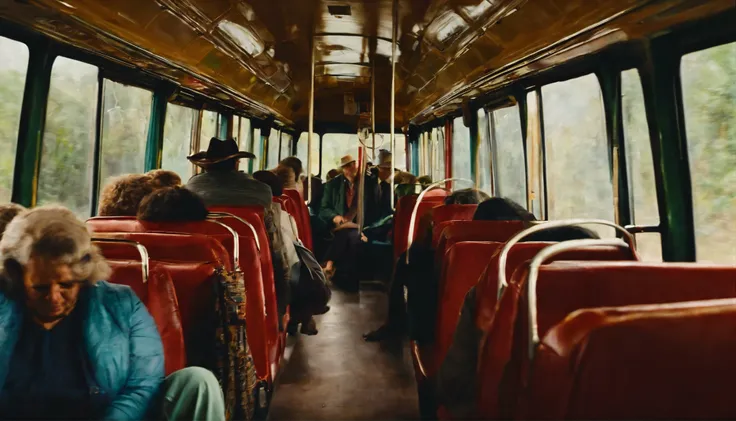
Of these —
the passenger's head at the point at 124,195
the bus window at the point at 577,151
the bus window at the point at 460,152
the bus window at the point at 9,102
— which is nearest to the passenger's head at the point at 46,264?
the passenger's head at the point at 124,195

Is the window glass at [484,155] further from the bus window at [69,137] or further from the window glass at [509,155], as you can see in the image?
the bus window at [69,137]

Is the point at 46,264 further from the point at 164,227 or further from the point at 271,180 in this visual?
the point at 271,180

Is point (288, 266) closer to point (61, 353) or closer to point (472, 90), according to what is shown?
point (61, 353)

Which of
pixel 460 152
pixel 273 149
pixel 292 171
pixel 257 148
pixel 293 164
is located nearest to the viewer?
pixel 292 171

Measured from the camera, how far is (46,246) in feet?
4.12

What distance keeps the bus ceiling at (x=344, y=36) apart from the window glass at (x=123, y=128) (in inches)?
10.5

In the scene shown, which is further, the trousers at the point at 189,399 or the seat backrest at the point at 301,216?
the seat backrest at the point at 301,216

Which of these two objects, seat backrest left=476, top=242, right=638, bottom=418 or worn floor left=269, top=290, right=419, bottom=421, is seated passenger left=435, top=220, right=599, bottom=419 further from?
worn floor left=269, top=290, right=419, bottom=421

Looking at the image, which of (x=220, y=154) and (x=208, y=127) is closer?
(x=220, y=154)

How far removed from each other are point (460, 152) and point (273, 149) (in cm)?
379

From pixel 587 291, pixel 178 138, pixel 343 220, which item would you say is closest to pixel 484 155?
pixel 343 220

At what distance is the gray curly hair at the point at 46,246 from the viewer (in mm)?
1237

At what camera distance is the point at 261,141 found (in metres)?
8.21

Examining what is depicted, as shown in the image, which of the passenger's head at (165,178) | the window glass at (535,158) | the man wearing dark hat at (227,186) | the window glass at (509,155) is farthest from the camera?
the window glass at (509,155)
